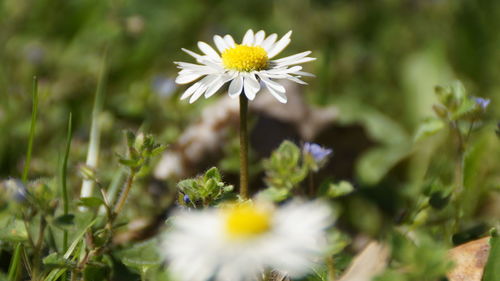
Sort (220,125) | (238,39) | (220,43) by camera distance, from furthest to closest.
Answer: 1. (238,39)
2. (220,125)
3. (220,43)

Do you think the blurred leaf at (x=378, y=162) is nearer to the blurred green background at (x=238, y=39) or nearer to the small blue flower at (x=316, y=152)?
the blurred green background at (x=238, y=39)

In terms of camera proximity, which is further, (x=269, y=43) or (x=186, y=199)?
(x=269, y=43)

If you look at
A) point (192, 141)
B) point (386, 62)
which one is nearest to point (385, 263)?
point (192, 141)

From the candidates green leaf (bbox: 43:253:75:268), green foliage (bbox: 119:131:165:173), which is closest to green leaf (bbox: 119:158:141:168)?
green foliage (bbox: 119:131:165:173)

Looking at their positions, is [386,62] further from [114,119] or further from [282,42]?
[282,42]

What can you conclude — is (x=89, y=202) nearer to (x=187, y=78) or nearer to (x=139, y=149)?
(x=139, y=149)

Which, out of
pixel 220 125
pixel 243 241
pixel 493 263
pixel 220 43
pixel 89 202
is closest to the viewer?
pixel 243 241

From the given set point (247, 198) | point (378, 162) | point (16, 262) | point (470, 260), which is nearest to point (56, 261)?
point (16, 262)
